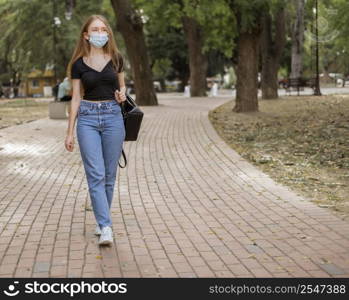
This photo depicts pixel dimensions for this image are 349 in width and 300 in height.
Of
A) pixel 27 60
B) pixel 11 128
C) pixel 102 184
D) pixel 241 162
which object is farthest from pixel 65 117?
pixel 27 60

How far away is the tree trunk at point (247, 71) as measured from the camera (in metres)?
20.1

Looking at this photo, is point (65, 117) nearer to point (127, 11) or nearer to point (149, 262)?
point (127, 11)

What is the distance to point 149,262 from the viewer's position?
16.4 feet

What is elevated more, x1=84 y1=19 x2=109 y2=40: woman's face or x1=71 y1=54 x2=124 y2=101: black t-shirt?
x1=84 y1=19 x2=109 y2=40: woman's face

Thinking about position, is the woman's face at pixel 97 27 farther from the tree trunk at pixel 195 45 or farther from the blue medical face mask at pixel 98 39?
the tree trunk at pixel 195 45

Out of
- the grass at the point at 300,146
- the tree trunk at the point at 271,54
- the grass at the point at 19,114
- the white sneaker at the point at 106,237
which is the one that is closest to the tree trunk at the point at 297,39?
the tree trunk at the point at 271,54

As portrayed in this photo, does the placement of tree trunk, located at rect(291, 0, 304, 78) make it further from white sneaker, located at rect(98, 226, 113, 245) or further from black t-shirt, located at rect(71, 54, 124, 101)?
white sneaker, located at rect(98, 226, 113, 245)

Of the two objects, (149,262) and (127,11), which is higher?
(127,11)

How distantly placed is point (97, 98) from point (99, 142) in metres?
0.37

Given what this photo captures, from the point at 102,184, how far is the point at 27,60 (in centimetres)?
4197

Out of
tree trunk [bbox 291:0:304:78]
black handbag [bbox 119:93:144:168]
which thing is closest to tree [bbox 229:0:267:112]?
black handbag [bbox 119:93:144:168]

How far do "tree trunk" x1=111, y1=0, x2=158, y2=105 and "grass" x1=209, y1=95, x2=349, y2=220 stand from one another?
18.8 feet

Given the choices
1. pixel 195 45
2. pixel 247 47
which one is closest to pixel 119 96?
pixel 247 47

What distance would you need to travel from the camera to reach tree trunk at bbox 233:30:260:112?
20141 mm
